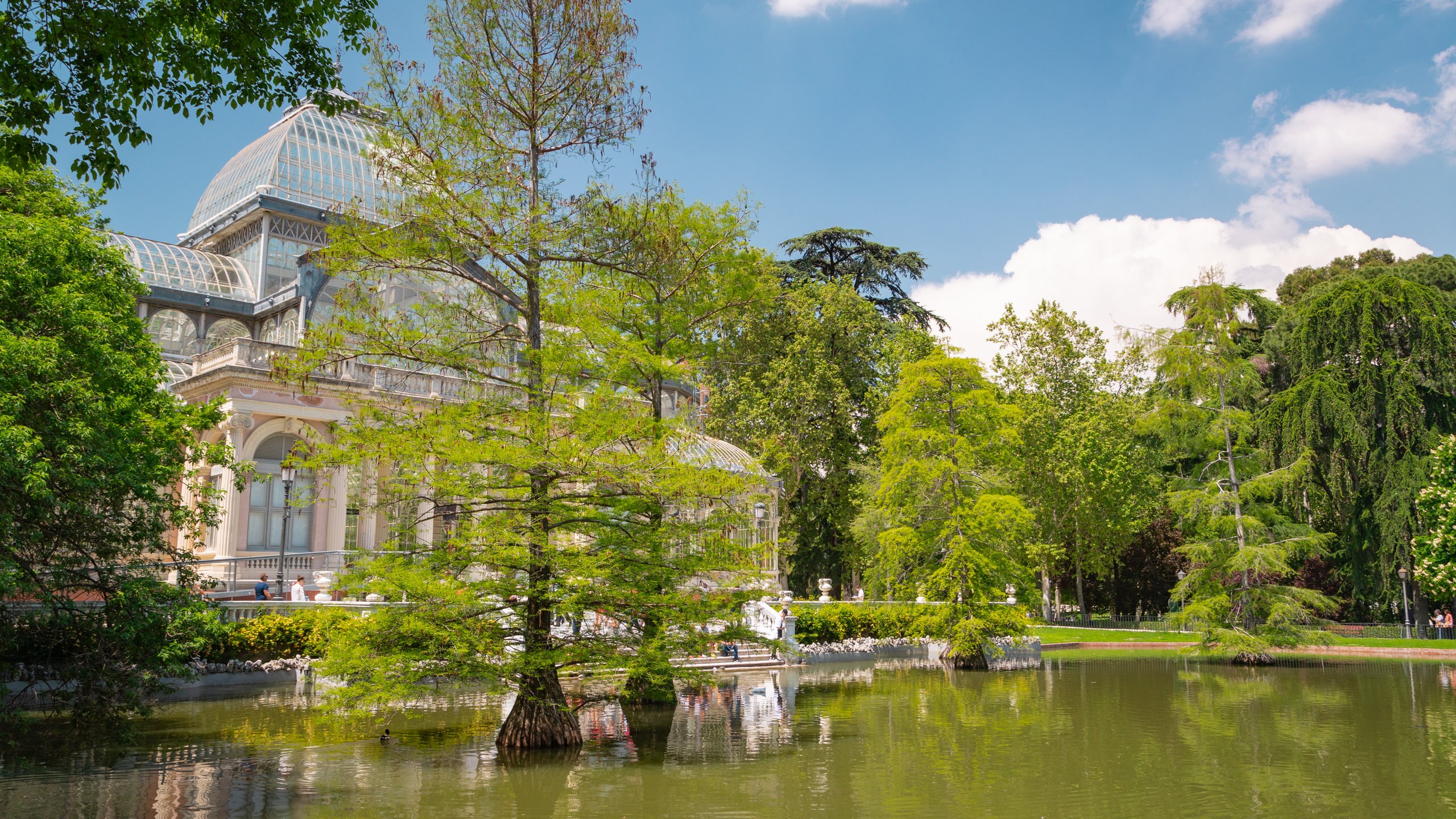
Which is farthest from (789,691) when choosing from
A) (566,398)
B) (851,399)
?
(851,399)

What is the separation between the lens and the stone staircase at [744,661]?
86.3ft

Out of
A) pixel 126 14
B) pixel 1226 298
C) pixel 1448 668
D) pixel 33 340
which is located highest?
pixel 1226 298

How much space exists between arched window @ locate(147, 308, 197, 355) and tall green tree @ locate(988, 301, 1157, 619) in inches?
1310

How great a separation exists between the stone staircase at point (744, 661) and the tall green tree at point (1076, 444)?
60.1 ft

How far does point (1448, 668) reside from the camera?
2725 centimetres

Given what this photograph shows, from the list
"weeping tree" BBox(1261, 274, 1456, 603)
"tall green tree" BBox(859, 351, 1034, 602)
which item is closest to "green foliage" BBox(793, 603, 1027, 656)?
"tall green tree" BBox(859, 351, 1034, 602)

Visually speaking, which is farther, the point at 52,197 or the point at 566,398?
the point at 52,197

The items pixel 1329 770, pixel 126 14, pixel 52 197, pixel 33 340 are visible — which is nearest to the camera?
pixel 126 14

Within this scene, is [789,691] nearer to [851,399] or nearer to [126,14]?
[126,14]

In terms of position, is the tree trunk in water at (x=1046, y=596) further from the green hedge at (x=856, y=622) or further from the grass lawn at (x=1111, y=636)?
the green hedge at (x=856, y=622)

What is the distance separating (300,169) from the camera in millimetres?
40219

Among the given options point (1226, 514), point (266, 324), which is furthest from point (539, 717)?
point (266, 324)

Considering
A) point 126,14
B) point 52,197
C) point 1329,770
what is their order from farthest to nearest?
point 52,197 → point 1329,770 → point 126,14

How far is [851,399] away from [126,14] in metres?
36.5
